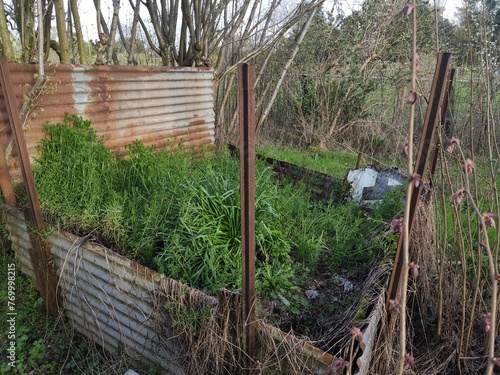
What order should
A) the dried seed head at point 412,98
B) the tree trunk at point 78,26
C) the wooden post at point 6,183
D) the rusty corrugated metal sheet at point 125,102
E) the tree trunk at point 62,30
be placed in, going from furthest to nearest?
the tree trunk at point 78,26
the tree trunk at point 62,30
the rusty corrugated metal sheet at point 125,102
the wooden post at point 6,183
the dried seed head at point 412,98

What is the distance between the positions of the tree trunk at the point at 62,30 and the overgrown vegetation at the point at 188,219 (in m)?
0.81

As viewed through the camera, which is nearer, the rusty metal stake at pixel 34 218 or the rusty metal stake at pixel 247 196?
the rusty metal stake at pixel 247 196

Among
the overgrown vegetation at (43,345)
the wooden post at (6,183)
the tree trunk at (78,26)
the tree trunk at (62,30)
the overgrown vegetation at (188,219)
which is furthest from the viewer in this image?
the tree trunk at (78,26)

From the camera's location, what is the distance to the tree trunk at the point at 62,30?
331 cm

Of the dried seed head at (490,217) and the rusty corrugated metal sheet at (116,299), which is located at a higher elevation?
the dried seed head at (490,217)

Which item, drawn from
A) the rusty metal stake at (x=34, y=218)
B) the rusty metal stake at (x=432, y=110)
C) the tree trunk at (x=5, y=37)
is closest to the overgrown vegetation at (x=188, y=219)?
the rusty metal stake at (x=34, y=218)

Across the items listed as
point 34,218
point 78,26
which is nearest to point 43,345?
point 34,218

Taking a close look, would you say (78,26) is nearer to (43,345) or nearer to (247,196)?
(43,345)

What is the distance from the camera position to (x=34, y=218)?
2.70m

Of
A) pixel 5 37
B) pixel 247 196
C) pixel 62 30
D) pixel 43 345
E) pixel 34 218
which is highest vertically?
pixel 62 30

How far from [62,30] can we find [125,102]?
87cm

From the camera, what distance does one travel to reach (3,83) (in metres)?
2.45

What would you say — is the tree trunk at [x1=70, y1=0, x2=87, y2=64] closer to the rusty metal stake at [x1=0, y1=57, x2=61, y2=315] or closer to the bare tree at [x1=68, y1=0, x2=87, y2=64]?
the bare tree at [x1=68, y1=0, x2=87, y2=64]

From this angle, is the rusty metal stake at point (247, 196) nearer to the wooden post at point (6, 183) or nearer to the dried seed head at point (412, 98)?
the dried seed head at point (412, 98)
